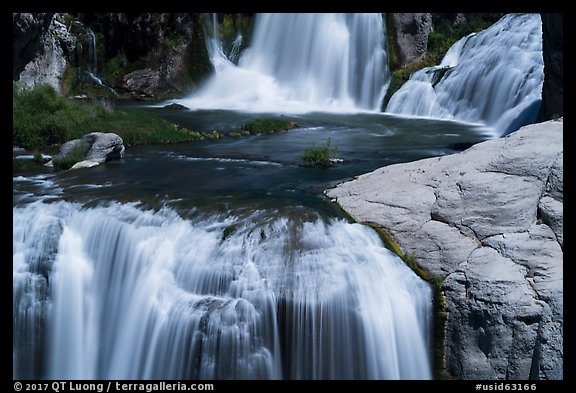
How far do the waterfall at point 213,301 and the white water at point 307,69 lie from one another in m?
17.8

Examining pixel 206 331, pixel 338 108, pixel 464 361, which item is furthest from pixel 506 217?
pixel 338 108

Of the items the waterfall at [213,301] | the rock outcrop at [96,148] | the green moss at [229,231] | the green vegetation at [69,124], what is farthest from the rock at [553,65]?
the rock outcrop at [96,148]

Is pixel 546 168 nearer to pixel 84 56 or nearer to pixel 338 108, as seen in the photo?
pixel 338 108

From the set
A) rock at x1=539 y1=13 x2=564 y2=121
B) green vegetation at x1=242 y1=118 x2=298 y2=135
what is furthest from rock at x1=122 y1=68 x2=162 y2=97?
rock at x1=539 y1=13 x2=564 y2=121

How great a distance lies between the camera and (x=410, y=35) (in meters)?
31.8

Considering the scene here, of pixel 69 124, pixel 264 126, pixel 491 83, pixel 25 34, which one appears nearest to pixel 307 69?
pixel 491 83

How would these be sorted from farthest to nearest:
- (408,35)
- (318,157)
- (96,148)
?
(408,35) < (96,148) < (318,157)

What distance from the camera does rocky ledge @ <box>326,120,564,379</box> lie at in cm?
817

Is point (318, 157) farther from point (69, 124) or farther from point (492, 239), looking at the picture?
point (69, 124)

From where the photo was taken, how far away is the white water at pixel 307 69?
94.6 ft

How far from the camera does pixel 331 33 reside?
30953 mm

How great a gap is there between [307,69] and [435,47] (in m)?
6.73

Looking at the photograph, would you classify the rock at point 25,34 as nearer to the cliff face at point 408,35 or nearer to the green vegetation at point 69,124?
the green vegetation at point 69,124

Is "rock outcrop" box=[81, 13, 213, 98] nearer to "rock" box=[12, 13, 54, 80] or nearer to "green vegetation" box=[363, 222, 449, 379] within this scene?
"rock" box=[12, 13, 54, 80]
